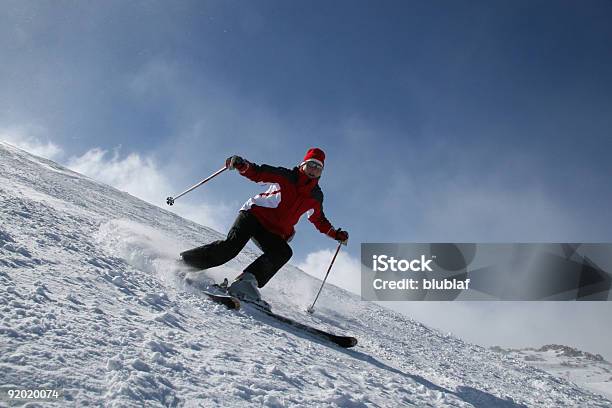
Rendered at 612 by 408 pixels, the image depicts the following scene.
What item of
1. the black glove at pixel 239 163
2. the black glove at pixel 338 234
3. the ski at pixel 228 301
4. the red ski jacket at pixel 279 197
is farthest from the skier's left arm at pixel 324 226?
the ski at pixel 228 301

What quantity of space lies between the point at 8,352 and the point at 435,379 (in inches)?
138

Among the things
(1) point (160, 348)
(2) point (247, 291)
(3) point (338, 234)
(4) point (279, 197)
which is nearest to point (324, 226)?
(3) point (338, 234)

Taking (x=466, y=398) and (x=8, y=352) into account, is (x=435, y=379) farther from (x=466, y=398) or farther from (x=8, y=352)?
(x=8, y=352)

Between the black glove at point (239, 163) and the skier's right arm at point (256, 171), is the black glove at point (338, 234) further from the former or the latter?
the black glove at point (239, 163)

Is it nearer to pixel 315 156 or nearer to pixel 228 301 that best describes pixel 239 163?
pixel 315 156

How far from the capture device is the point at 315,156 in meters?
5.45

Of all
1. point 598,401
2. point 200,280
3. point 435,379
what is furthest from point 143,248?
point 598,401

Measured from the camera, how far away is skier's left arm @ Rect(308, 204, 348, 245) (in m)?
5.90

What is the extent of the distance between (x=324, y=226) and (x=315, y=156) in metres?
1.11

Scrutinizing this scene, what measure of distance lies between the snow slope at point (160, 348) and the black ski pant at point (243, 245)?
292mm

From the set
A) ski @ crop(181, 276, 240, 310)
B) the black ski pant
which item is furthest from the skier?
ski @ crop(181, 276, 240, 310)

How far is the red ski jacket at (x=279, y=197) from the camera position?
5.27 m

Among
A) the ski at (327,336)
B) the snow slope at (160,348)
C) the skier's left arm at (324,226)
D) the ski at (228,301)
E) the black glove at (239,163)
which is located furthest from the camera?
the skier's left arm at (324,226)

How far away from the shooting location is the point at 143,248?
511cm
